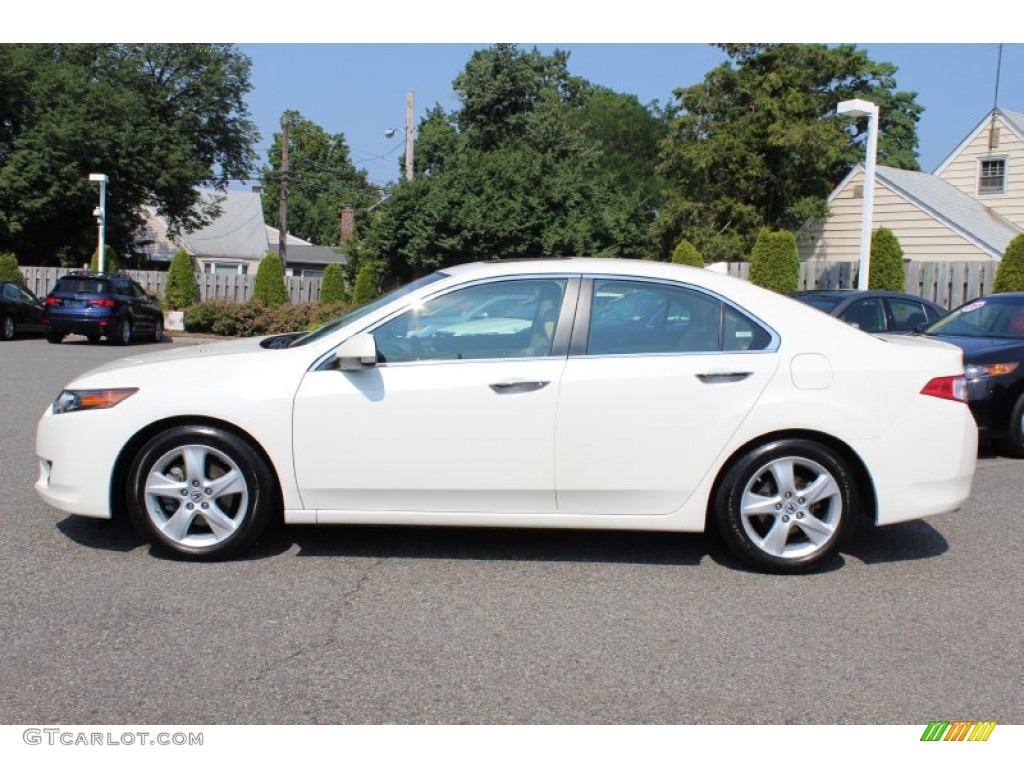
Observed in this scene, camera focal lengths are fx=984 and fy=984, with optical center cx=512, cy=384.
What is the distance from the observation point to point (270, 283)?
29.5 meters

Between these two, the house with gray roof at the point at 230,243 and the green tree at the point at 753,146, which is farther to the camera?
the house with gray roof at the point at 230,243

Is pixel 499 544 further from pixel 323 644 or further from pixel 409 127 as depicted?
pixel 409 127

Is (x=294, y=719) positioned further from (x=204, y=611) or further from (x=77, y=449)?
(x=77, y=449)

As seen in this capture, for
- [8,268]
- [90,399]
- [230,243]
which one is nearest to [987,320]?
[90,399]

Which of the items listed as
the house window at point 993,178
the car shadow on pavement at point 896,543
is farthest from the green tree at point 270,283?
the car shadow on pavement at point 896,543

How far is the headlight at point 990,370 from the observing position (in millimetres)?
8945

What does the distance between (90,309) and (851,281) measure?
1718 cm

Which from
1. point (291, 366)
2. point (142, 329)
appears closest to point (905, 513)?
point (291, 366)

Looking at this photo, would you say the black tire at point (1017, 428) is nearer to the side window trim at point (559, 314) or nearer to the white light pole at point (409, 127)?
the side window trim at point (559, 314)

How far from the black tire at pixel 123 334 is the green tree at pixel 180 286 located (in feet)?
23.4

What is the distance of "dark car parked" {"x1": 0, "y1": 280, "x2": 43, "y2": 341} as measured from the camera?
862 inches

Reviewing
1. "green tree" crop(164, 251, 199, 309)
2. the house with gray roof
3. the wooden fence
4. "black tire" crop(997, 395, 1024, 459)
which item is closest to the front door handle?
"black tire" crop(997, 395, 1024, 459)

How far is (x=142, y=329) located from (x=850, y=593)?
70.6ft

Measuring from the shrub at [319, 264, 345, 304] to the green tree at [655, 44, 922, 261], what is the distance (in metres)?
10.5
